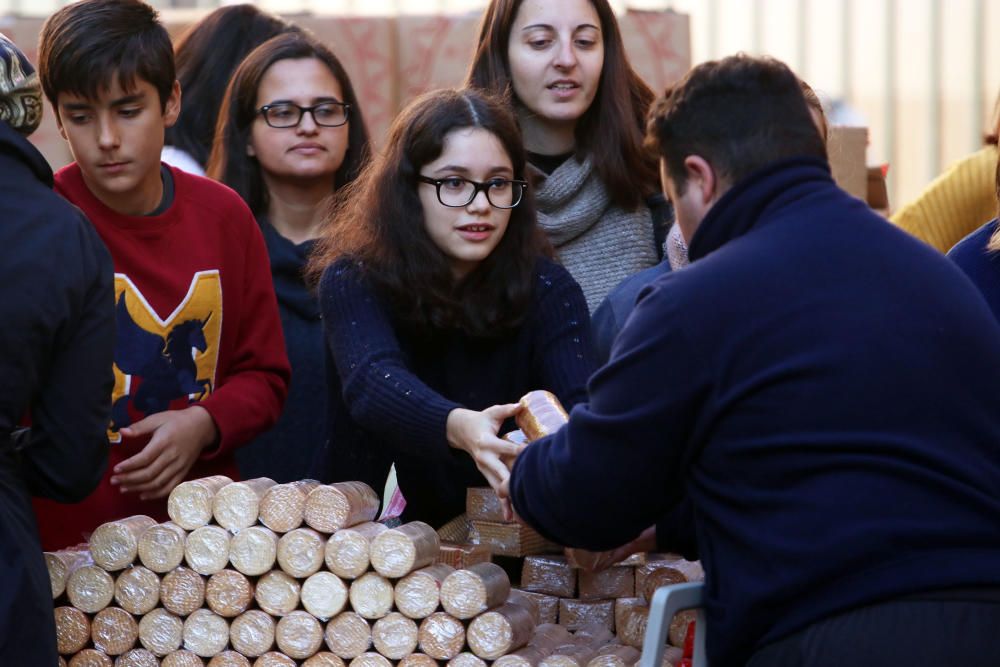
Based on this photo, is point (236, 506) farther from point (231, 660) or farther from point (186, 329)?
point (186, 329)

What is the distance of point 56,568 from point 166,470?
34cm

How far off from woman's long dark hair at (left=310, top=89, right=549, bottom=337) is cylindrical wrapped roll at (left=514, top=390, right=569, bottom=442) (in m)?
0.37

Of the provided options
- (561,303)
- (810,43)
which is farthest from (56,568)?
(810,43)

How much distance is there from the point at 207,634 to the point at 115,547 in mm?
223

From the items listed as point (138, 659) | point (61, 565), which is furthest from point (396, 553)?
point (61, 565)

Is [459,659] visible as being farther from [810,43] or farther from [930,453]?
[810,43]

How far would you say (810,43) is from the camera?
5820mm

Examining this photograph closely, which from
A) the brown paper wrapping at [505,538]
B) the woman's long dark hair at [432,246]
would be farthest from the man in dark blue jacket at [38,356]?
the brown paper wrapping at [505,538]

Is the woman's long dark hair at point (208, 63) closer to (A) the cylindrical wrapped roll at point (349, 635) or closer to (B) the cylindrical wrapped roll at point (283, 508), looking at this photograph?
(B) the cylindrical wrapped roll at point (283, 508)

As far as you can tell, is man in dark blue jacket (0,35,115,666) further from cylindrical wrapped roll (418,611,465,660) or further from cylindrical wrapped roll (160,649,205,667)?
cylindrical wrapped roll (418,611,465,660)

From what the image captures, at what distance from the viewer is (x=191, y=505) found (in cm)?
256

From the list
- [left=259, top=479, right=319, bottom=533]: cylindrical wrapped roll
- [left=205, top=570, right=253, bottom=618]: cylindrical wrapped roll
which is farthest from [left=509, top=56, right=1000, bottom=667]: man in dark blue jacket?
[left=205, top=570, right=253, bottom=618]: cylindrical wrapped roll

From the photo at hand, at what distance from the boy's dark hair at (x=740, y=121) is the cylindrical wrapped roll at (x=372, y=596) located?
2.79ft

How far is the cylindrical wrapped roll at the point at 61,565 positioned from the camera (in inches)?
101
